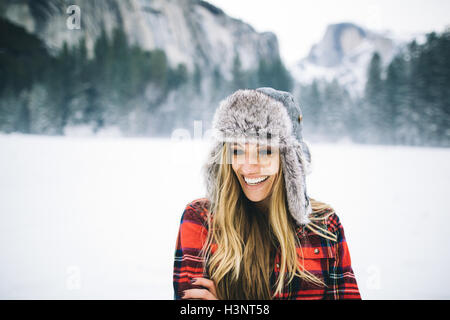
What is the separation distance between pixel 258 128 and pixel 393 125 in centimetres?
1525

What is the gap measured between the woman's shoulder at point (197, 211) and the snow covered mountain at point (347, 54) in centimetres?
1732

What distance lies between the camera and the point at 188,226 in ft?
3.58

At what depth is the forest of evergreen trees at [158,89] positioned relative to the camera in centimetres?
1072

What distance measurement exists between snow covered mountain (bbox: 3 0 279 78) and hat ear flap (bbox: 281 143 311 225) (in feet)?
44.5

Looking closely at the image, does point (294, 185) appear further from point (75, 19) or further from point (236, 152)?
point (75, 19)

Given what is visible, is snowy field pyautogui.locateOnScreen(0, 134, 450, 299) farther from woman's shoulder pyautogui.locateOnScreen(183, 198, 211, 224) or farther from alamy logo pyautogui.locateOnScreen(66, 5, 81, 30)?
alamy logo pyautogui.locateOnScreen(66, 5, 81, 30)

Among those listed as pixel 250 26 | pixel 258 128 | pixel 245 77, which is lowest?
pixel 258 128

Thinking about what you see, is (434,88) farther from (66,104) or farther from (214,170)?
(66,104)

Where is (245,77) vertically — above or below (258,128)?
above

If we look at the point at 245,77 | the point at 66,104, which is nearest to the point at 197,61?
the point at 245,77

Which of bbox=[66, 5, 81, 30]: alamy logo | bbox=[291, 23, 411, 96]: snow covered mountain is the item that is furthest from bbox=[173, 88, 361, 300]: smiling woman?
bbox=[291, 23, 411, 96]: snow covered mountain

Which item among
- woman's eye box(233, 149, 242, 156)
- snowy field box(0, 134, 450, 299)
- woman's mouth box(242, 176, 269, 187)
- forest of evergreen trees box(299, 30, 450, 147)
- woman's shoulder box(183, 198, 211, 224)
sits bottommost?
snowy field box(0, 134, 450, 299)

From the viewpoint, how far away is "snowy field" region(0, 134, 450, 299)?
1971mm

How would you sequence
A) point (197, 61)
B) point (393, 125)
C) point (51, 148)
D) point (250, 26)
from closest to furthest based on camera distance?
point (51, 148)
point (393, 125)
point (197, 61)
point (250, 26)
